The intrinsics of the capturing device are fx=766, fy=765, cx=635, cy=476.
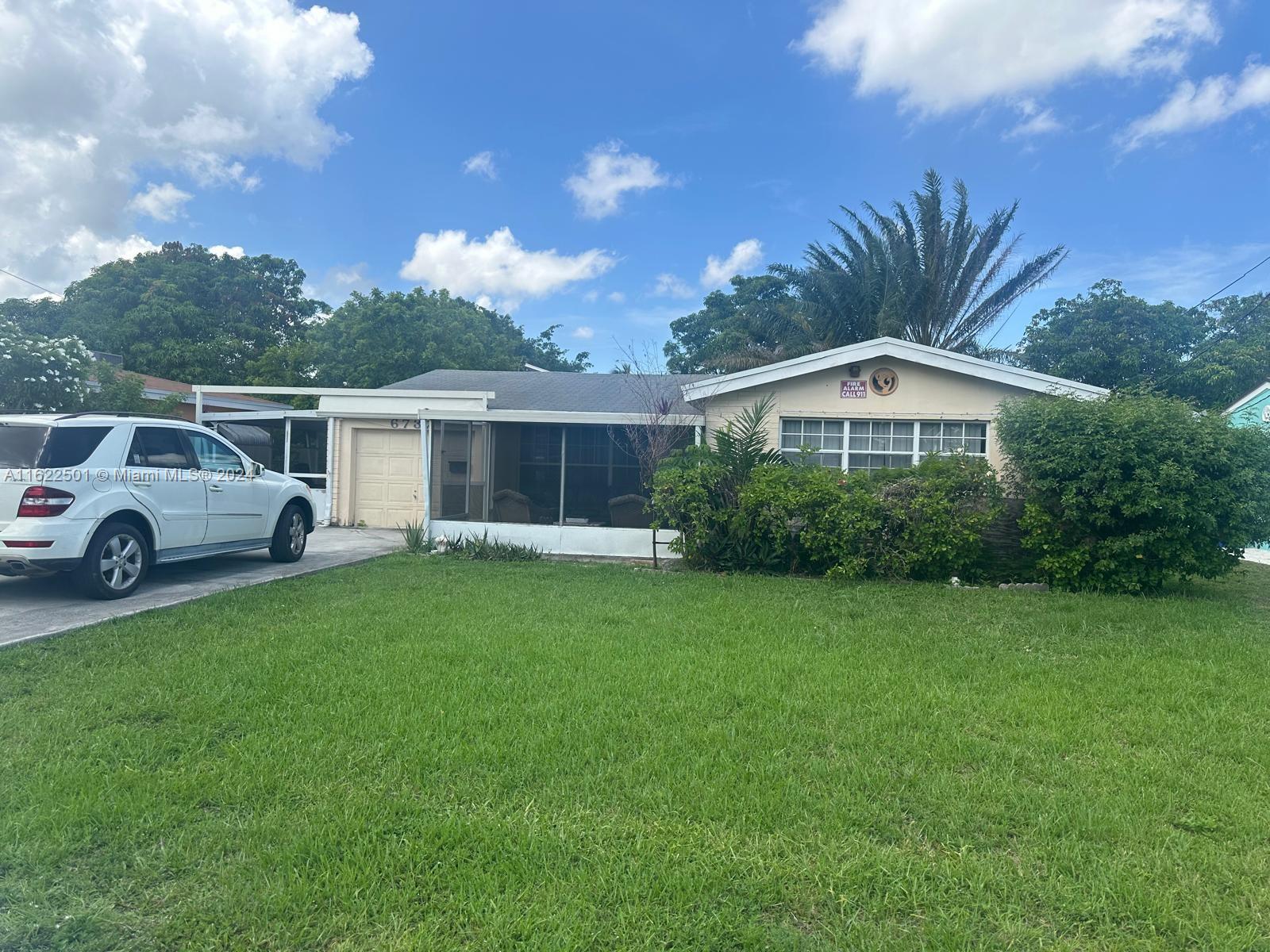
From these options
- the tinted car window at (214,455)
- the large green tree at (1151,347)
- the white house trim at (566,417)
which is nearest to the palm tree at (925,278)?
the large green tree at (1151,347)

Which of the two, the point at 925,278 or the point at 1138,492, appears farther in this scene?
the point at 925,278

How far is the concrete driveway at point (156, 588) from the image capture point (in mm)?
6258

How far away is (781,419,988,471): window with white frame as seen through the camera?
11.4 metres

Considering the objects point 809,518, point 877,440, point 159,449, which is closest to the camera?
point 159,449

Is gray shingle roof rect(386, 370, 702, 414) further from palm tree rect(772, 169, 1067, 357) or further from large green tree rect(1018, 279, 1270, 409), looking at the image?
large green tree rect(1018, 279, 1270, 409)

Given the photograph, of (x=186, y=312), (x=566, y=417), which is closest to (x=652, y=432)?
(x=566, y=417)

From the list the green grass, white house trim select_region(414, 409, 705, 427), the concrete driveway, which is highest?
white house trim select_region(414, 409, 705, 427)

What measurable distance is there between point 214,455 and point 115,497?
161 cm

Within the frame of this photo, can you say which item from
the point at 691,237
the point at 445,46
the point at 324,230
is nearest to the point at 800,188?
the point at 691,237

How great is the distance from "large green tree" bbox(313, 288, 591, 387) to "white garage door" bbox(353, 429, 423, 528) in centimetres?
1304

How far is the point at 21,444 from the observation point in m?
6.72

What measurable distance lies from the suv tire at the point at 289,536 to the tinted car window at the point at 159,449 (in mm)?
1754

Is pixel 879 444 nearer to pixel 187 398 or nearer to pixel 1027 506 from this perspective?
pixel 1027 506

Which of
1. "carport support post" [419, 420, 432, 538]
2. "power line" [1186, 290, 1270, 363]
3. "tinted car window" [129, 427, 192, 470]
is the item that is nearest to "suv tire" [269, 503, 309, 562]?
"tinted car window" [129, 427, 192, 470]
